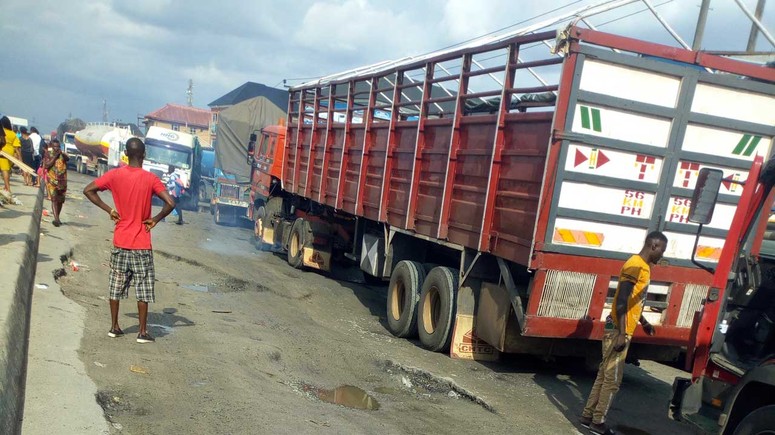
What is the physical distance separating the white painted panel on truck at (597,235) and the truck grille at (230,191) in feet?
53.8

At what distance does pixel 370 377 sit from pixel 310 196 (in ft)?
21.4

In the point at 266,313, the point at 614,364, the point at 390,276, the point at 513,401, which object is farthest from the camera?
the point at 390,276

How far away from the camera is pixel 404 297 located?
827 centimetres

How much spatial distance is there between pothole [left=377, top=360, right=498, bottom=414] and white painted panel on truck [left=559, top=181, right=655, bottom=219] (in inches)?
72.4

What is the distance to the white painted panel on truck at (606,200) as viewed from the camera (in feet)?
18.2

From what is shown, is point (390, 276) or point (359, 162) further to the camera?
point (359, 162)

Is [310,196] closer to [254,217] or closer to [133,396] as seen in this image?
[254,217]

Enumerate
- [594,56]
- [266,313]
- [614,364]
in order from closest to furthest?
[614,364] → [594,56] → [266,313]

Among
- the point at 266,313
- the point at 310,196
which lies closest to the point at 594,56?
the point at 266,313

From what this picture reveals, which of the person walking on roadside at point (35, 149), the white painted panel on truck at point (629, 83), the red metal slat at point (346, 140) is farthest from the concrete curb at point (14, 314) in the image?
the person walking on roadside at point (35, 149)

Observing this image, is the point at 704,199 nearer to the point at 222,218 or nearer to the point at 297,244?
the point at 297,244

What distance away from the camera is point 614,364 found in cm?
492

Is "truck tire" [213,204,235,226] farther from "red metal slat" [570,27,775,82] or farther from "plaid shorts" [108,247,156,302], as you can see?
"red metal slat" [570,27,775,82]

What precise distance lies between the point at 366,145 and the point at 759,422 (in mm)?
6782
